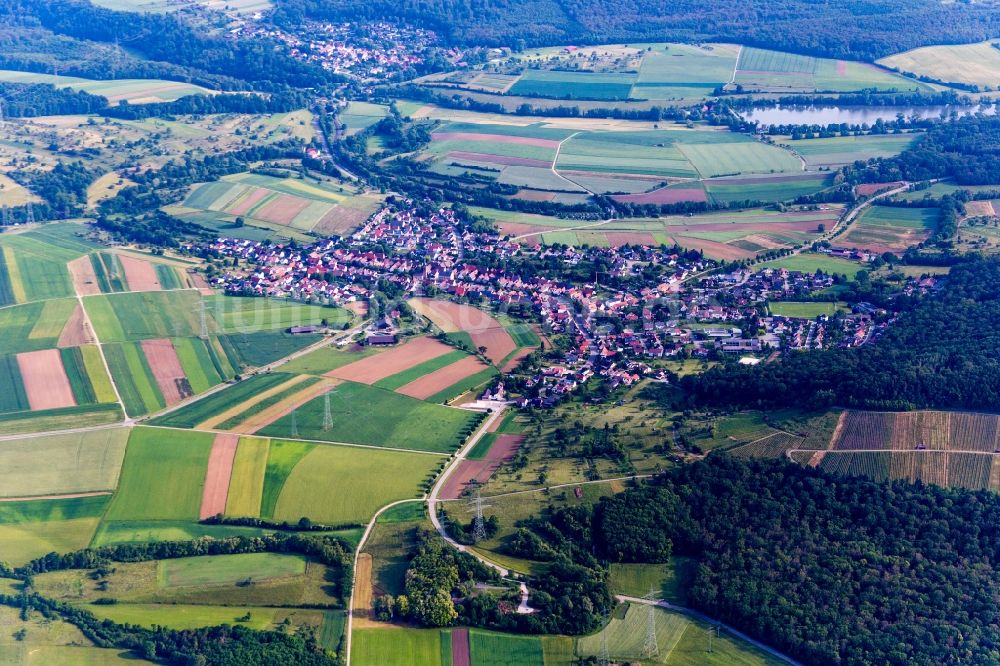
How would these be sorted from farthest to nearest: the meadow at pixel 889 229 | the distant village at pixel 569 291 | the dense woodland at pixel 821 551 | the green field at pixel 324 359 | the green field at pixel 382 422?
the meadow at pixel 889 229 < the distant village at pixel 569 291 < the green field at pixel 324 359 < the green field at pixel 382 422 < the dense woodland at pixel 821 551

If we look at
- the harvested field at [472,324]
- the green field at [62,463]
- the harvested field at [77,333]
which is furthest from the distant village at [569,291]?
the green field at [62,463]

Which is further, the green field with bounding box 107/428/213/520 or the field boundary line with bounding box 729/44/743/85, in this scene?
the field boundary line with bounding box 729/44/743/85

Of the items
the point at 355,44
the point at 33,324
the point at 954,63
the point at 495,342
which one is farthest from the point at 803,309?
the point at 355,44

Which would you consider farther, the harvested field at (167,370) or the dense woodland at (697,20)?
the dense woodland at (697,20)

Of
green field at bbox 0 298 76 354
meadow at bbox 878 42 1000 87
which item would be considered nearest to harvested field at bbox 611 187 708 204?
green field at bbox 0 298 76 354

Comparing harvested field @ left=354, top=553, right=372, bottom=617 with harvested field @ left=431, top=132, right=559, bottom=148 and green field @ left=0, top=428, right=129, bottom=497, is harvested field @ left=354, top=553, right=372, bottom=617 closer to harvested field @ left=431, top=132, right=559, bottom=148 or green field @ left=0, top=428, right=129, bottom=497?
green field @ left=0, top=428, right=129, bottom=497

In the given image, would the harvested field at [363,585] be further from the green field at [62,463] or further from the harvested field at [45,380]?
the harvested field at [45,380]

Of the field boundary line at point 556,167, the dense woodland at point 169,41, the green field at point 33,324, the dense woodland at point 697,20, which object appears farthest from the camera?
the dense woodland at point 697,20
